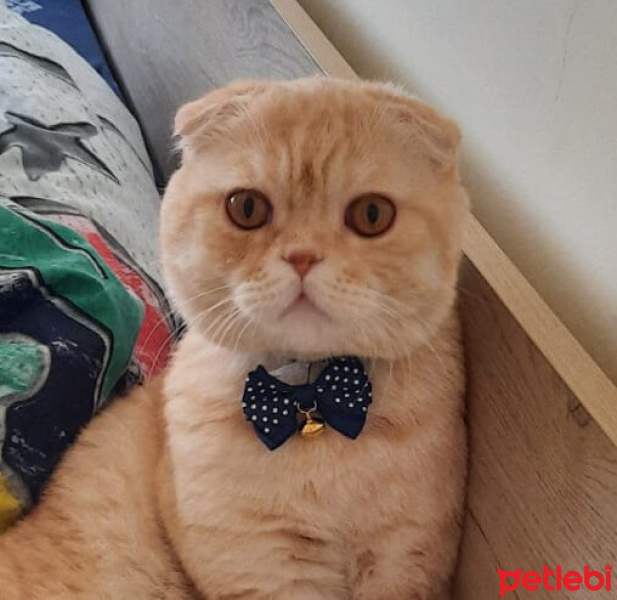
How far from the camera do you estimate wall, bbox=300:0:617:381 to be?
30.6 inches

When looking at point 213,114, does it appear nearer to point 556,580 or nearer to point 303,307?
point 303,307

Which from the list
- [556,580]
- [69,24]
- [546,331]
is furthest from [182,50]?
[556,580]

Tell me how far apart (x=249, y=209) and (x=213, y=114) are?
0.33 feet

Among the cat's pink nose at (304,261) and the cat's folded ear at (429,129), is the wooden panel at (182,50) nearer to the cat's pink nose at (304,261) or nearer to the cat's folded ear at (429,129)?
the cat's folded ear at (429,129)

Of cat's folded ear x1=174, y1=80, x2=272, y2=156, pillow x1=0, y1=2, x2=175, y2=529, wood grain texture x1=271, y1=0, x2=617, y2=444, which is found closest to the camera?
wood grain texture x1=271, y1=0, x2=617, y2=444

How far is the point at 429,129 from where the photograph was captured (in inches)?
30.9

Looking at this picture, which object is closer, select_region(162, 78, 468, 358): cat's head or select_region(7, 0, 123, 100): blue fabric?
select_region(162, 78, 468, 358): cat's head

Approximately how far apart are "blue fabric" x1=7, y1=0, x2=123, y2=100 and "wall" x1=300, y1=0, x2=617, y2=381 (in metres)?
1.12

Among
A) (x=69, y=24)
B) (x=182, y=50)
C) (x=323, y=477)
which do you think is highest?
(x=323, y=477)

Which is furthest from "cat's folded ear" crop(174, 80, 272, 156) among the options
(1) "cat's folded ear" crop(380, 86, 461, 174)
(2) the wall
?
(2) the wall

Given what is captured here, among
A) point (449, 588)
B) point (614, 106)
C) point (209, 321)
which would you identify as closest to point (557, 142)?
point (614, 106)

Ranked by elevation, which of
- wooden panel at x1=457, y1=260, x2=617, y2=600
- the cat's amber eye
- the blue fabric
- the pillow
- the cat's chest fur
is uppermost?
the cat's amber eye

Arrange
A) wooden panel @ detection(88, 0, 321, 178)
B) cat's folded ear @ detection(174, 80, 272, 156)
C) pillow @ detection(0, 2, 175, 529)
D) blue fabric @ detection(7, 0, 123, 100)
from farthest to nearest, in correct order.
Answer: blue fabric @ detection(7, 0, 123, 100) → wooden panel @ detection(88, 0, 321, 178) → pillow @ detection(0, 2, 175, 529) → cat's folded ear @ detection(174, 80, 272, 156)

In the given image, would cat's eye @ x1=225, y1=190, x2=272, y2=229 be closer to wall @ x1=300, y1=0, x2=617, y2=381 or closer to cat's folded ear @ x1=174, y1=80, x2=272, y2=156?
cat's folded ear @ x1=174, y1=80, x2=272, y2=156
